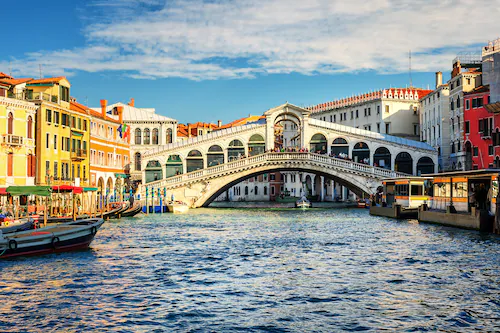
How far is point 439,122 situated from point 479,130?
345 inches

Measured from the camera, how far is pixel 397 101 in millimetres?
69750

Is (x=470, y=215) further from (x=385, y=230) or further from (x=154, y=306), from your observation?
(x=154, y=306)

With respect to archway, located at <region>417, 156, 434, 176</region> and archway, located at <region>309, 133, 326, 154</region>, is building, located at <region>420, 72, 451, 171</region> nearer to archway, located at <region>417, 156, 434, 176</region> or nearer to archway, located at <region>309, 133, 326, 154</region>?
archway, located at <region>417, 156, 434, 176</region>

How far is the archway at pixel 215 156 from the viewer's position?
56.8m

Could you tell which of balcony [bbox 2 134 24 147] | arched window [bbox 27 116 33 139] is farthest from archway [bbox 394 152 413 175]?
balcony [bbox 2 134 24 147]

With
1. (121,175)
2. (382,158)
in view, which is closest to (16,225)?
(121,175)

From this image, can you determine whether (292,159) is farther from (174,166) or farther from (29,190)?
(29,190)

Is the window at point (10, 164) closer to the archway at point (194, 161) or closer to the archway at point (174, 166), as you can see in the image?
the archway at point (174, 166)

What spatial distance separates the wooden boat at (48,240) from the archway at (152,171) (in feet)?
109

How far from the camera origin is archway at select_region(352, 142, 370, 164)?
56031mm

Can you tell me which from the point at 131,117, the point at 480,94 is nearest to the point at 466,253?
the point at 480,94

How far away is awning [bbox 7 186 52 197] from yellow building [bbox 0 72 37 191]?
454 centimetres

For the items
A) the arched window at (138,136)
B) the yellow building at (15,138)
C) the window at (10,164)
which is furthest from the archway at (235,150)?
the window at (10,164)

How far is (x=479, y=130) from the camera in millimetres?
47531
